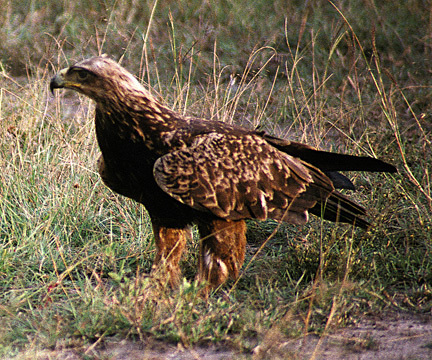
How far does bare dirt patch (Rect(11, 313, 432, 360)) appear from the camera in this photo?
2918 millimetres

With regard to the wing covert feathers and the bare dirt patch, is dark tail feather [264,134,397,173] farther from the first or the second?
the bare dirt patch

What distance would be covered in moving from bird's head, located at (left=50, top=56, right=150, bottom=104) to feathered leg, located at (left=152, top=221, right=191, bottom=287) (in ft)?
2.51

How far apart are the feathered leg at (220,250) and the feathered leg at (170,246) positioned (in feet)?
0.57

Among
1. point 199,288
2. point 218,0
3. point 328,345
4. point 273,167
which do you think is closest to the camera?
point 328,345

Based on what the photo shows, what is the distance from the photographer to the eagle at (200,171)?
343 centimetres

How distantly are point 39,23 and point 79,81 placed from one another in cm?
588

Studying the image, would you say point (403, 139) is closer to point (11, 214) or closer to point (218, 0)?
point (11, 214)

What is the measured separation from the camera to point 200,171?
346cm

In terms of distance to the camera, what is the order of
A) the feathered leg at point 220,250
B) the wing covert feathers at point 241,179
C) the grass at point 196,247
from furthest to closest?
the feathered leg at point 220,250, the wing covert feathers at point 241,179, the grass at point 196,247

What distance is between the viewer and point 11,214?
4477mm

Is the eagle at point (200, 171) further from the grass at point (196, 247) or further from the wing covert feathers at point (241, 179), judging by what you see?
the grass at point (196, 247)

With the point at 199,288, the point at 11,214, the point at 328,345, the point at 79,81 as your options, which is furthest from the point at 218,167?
the point at 11,214

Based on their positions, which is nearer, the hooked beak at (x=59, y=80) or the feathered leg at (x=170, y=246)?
the hooked beak at (x=59, y=80)

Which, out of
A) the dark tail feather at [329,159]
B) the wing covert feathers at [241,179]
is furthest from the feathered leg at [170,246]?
the dark tail feather at [329,159]
